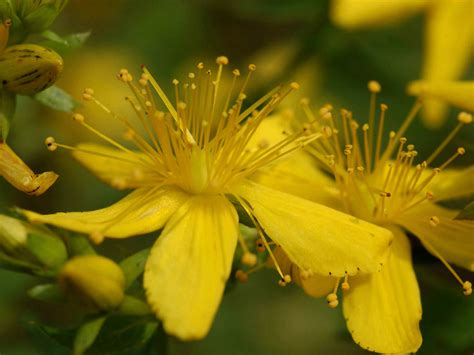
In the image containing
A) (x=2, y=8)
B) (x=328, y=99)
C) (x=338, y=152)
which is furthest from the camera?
(x=328, y=99)

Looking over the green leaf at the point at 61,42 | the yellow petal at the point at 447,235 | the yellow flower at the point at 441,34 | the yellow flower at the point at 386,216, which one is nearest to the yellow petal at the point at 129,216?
the yellow flower at the point at 386,216

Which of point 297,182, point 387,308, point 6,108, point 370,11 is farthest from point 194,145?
point 370,11

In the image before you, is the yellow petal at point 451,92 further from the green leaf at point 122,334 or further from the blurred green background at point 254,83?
the green leaf at point 122,334

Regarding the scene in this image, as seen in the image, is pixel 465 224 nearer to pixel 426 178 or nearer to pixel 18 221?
pixel 426 178

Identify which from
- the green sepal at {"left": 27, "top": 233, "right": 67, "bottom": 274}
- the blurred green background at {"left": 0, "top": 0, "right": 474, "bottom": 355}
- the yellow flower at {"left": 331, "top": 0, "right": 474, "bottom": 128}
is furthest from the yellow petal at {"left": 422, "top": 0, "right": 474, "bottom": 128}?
the green sepal at {"left": 27, "top": 233, "right": 67, "bottom": 274}

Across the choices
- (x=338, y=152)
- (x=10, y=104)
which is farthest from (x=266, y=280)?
(x=10, y=104)

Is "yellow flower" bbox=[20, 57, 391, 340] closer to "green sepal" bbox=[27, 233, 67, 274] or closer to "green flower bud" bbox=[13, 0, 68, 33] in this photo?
"green sepal" bbox=[27, 233, 67, 274]

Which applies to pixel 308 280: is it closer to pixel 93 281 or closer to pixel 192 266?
pixel 192 266
